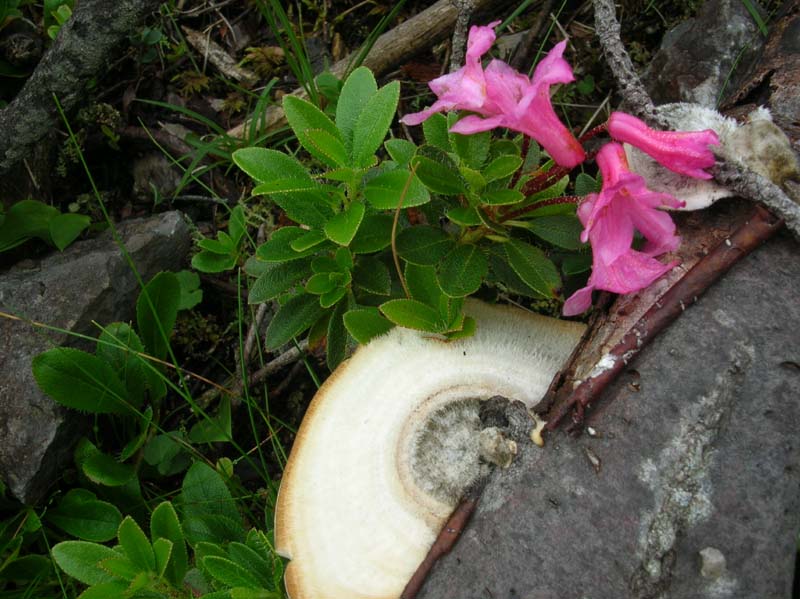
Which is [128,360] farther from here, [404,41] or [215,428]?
[404,41]

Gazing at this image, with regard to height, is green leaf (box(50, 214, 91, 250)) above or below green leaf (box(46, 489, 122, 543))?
above

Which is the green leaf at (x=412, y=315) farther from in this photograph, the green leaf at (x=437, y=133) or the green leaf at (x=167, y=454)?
the green leaf at (x=167, y=454)

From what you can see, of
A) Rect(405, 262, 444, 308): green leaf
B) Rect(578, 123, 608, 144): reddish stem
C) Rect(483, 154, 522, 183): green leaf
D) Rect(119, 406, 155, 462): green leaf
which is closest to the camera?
Rect(578, 123, 608, 144): reddish stem

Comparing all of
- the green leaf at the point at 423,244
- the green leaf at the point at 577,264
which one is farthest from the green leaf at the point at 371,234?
the green leaf at the point at 577,264

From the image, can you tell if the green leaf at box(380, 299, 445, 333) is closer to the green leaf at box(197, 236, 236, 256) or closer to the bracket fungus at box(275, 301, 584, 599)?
the bracket fungus at box(275, 301, 584, 599)

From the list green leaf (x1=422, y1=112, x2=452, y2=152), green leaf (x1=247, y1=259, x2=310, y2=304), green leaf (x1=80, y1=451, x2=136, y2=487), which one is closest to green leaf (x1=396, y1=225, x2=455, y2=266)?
green leaf (x1=422, y1=112, x2=452, y2=152)

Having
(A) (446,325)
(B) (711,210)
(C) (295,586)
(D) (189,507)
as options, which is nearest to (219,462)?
(D) (189,507)
